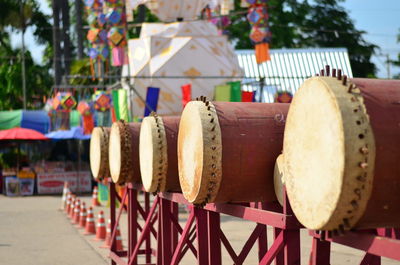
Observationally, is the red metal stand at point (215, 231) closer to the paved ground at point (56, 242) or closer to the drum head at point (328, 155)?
the drum head at point (328, 155)

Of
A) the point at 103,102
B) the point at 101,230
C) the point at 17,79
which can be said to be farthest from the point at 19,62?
the point at 101,230

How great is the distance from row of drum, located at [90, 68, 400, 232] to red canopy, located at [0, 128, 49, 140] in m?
20.2

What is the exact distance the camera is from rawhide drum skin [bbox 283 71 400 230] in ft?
10.8

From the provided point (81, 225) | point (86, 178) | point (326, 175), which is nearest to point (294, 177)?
point (326, 175)

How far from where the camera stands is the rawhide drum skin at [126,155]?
850 cm

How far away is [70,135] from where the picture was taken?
24.1 m

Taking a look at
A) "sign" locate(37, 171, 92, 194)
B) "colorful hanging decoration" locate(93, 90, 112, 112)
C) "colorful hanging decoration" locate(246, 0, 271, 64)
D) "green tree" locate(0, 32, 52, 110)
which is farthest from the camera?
"green tree" locate(0, 32, 52, 110)

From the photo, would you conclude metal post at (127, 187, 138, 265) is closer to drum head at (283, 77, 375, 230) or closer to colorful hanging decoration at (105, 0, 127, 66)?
drum head at (283, 77, 375, 230)

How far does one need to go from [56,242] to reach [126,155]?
5463 millimetres

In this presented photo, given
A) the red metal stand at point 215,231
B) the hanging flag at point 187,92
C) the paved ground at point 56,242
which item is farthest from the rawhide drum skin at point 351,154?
the hanging flag at point 187,92

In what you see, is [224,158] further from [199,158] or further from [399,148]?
[399,148]

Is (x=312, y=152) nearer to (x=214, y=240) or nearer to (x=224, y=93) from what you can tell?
(x=214, y=240)

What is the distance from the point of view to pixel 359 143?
3293mm

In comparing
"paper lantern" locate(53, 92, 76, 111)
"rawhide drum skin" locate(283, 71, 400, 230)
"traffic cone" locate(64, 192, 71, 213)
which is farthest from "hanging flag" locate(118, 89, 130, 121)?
"rawhide drum skin" locate(283, 71, 400, 230)
